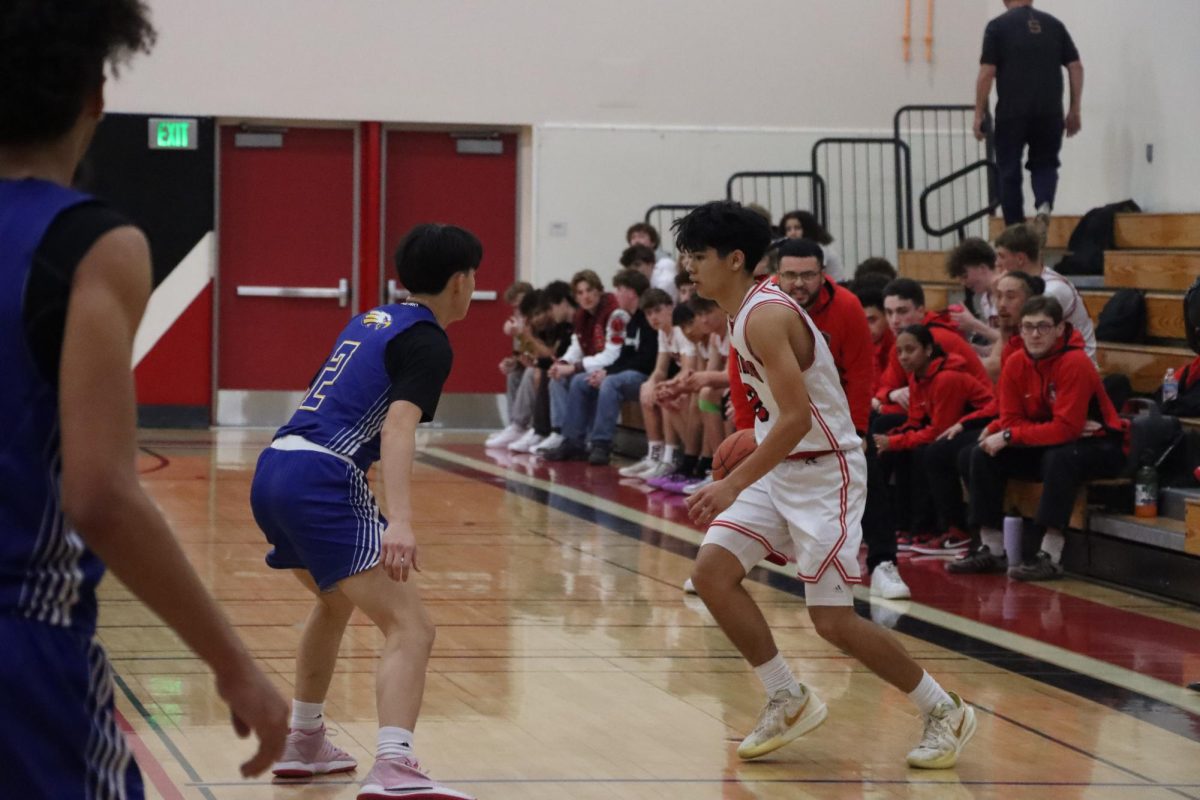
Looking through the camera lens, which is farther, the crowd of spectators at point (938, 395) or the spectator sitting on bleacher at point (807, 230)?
the spectator sitting on bleacher at point (807, 230)

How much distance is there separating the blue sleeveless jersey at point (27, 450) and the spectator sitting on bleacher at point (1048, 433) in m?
5.95

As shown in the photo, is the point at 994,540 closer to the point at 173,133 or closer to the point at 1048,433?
the point at 1048,433

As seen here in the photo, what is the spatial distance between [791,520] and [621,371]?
7214 millimetres

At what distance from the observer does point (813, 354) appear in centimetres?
431

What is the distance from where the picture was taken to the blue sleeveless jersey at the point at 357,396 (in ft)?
12.4

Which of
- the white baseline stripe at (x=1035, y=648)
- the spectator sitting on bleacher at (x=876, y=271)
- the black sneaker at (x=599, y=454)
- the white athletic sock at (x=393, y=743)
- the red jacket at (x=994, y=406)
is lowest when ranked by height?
the white baseline stripe at (x=1035, y=648)

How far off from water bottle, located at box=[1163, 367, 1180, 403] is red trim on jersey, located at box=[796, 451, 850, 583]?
3888mm

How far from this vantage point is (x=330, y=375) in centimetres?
382

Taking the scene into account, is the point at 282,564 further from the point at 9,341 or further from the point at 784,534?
the point at 9,341

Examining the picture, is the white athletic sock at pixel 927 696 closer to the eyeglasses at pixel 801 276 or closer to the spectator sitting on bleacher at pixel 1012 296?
the eyeglasses at pixel 801 276

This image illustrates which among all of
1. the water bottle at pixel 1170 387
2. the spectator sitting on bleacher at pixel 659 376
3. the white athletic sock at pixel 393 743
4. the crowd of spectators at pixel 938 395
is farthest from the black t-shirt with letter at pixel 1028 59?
the white athletic sock at pixel 393 743

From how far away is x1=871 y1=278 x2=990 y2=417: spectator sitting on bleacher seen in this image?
809 centimetres

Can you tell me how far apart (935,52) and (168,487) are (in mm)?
7978

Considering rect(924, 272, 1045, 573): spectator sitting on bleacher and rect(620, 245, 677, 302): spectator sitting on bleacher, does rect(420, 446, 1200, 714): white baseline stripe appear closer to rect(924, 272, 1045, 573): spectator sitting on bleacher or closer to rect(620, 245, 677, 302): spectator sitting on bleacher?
rect(924, 272, 1045, 573): spectator sitting on bleacher
